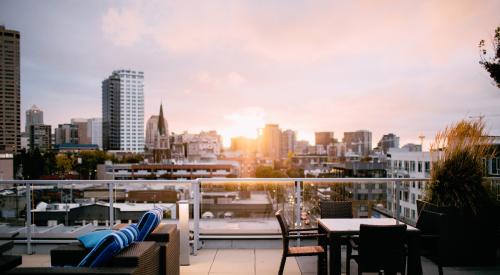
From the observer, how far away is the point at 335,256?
3.27m

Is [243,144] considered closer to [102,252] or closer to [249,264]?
[249,264]

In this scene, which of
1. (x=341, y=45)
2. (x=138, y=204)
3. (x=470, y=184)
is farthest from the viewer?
(x=341, y=45)

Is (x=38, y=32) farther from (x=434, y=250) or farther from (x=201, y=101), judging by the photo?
(x=201, y=101)

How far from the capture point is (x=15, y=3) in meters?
8.45

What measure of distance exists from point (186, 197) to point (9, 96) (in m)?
33.6

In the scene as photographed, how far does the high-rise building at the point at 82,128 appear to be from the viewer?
303ft

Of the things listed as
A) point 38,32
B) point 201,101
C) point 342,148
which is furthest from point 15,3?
point 342,148

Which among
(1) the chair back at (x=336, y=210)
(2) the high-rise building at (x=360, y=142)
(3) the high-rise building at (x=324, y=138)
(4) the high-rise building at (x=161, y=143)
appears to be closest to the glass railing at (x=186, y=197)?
(1) the chair back at (x=336, y=210)

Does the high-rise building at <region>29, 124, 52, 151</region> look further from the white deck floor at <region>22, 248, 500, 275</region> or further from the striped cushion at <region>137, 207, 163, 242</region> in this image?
the striped cushion at <region>137, 207, 163, 242</region>

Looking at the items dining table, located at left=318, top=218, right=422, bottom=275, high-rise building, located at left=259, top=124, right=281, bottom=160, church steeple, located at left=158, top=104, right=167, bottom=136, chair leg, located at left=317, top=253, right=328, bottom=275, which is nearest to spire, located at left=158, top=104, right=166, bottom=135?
church steeple, located at left=158, top=104, right=167, bottom=136

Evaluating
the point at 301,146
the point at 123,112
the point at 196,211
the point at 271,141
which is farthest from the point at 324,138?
the point at 196,211

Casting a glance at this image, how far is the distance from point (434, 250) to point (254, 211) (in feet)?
8.23

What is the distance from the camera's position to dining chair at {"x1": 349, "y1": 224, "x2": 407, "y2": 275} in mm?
2830

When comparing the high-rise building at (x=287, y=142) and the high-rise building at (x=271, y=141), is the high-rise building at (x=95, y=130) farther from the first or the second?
the high-rise building at (x=287, y=142)
